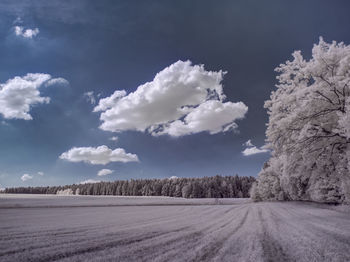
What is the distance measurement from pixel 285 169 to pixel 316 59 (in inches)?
312

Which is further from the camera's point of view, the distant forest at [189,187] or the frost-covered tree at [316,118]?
the distant forest at [189,187]

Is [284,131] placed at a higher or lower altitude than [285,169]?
higher

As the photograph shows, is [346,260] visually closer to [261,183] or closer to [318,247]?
[318,247]

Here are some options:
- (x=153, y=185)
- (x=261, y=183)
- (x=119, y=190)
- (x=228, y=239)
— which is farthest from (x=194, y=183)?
(x=228, y=239)

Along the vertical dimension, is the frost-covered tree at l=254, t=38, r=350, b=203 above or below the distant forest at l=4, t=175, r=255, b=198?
above

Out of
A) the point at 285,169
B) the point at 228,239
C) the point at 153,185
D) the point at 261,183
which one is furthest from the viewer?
the point at 153,185

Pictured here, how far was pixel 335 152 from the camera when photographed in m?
14.3

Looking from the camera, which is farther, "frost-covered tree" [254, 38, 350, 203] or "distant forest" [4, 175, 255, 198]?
"distant forest" [4, 175, 255, 198]

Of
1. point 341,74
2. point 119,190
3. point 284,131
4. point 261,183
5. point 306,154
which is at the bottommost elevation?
point 119,190

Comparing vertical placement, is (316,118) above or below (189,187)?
above

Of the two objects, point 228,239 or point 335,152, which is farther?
point 335,152

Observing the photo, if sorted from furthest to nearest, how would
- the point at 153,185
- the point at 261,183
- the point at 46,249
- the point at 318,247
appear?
the point at 153,185 → the point at 261,183 → the point at 318,247 → the point at 46,249

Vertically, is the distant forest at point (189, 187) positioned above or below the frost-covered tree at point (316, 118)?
below

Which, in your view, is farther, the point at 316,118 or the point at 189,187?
the point at 189,187
